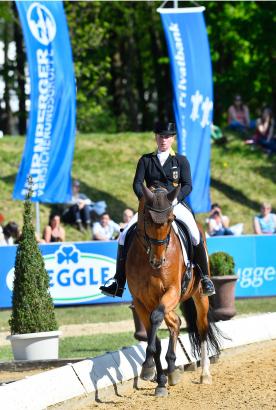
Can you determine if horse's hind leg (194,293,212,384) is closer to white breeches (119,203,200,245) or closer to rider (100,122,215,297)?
white breeches (119,203,200,245)

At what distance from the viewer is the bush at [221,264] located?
1547 centimetres

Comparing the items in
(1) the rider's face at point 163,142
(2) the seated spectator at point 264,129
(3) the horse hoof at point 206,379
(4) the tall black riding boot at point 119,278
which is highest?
(2) the seated spectator at point 264,129

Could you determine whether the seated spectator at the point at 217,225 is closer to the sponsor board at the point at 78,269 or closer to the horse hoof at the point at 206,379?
the sponsor board at the point at 78,269

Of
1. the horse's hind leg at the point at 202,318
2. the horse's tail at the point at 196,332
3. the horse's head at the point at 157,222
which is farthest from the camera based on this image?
the horse's tail at the point at 196,332

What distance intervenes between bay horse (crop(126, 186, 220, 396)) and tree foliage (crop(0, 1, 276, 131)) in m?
24.4

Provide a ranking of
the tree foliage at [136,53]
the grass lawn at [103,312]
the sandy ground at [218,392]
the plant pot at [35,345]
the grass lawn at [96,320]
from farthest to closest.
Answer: the tree foliage at [136,53], the grass lawn at [103,312], the grass lawn at [96,320], the plant pot at [35,345], the sandy ground at [218,392]

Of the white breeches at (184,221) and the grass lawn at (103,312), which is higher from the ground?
the white breeches at (184,221)

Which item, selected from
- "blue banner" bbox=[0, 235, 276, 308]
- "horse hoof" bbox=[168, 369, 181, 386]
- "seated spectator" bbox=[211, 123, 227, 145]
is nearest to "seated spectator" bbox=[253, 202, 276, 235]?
"blue banner" bbox=[0, 235, 276, 308]

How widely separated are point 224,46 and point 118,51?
5372 mm

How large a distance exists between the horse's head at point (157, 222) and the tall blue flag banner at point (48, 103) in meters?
11.0

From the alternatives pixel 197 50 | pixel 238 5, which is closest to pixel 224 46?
pixel 238 5

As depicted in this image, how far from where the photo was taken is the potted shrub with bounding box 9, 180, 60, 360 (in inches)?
463

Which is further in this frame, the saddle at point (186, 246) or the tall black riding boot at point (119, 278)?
the tall black riding boot at point (119, 278)

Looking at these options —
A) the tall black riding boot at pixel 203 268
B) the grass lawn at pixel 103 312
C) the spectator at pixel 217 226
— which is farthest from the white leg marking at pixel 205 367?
the spectator at pixel 217 226
